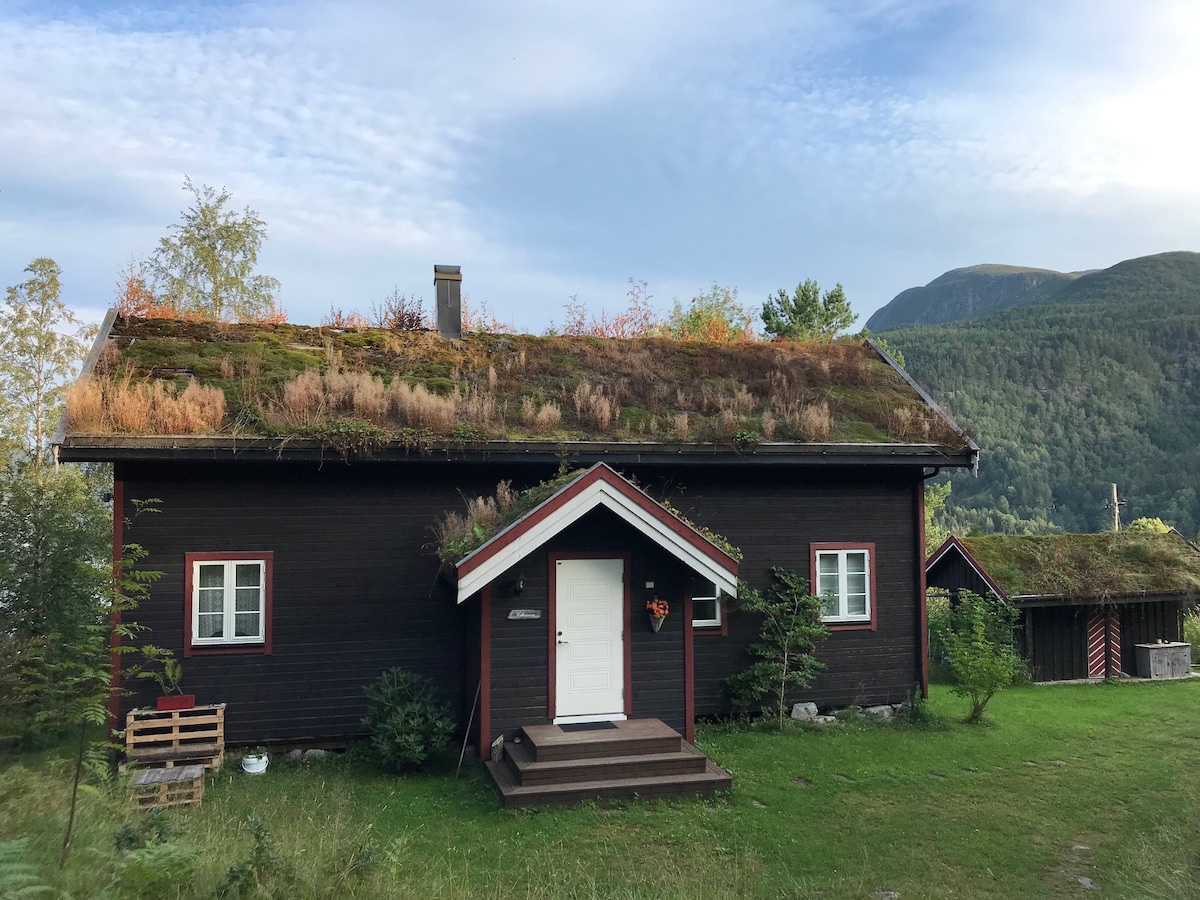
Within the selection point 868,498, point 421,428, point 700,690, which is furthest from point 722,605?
point 421,428

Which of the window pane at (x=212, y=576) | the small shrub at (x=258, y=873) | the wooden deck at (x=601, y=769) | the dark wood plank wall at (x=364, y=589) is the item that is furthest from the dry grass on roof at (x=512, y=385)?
the small shrub at (x=258, y=873)

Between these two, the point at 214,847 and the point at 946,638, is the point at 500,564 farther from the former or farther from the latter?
the point at 946,638

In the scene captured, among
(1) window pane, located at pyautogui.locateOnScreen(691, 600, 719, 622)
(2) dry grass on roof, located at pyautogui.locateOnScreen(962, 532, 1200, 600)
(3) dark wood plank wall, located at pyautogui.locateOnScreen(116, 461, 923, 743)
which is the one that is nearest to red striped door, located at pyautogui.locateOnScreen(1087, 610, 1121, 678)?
(2) dry grass on roof, located at pyautogui.locateOnScreen(962, 532, 1200, 600)

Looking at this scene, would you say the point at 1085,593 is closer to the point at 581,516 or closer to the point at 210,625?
the point at 581,516

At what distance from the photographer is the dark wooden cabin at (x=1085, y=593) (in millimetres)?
17828

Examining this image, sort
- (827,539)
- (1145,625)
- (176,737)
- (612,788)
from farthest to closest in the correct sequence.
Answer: (1145,625)
(827,539)
(176,737)
(612,788)

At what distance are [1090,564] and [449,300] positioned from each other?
14.4 m

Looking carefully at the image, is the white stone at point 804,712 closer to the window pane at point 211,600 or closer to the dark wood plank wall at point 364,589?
the dark wood plank wall at point 364,589

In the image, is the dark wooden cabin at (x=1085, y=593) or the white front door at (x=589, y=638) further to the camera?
the dark wooden cabin at (x=1085, y=593)

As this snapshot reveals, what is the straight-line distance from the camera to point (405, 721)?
993 cm

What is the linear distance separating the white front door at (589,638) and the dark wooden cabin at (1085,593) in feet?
33.5

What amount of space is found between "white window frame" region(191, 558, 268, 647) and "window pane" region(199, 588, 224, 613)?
4 centimetres

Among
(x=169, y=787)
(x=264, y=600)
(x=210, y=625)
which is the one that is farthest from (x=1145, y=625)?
(x=169, y=787)

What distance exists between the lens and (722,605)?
12383 mm
